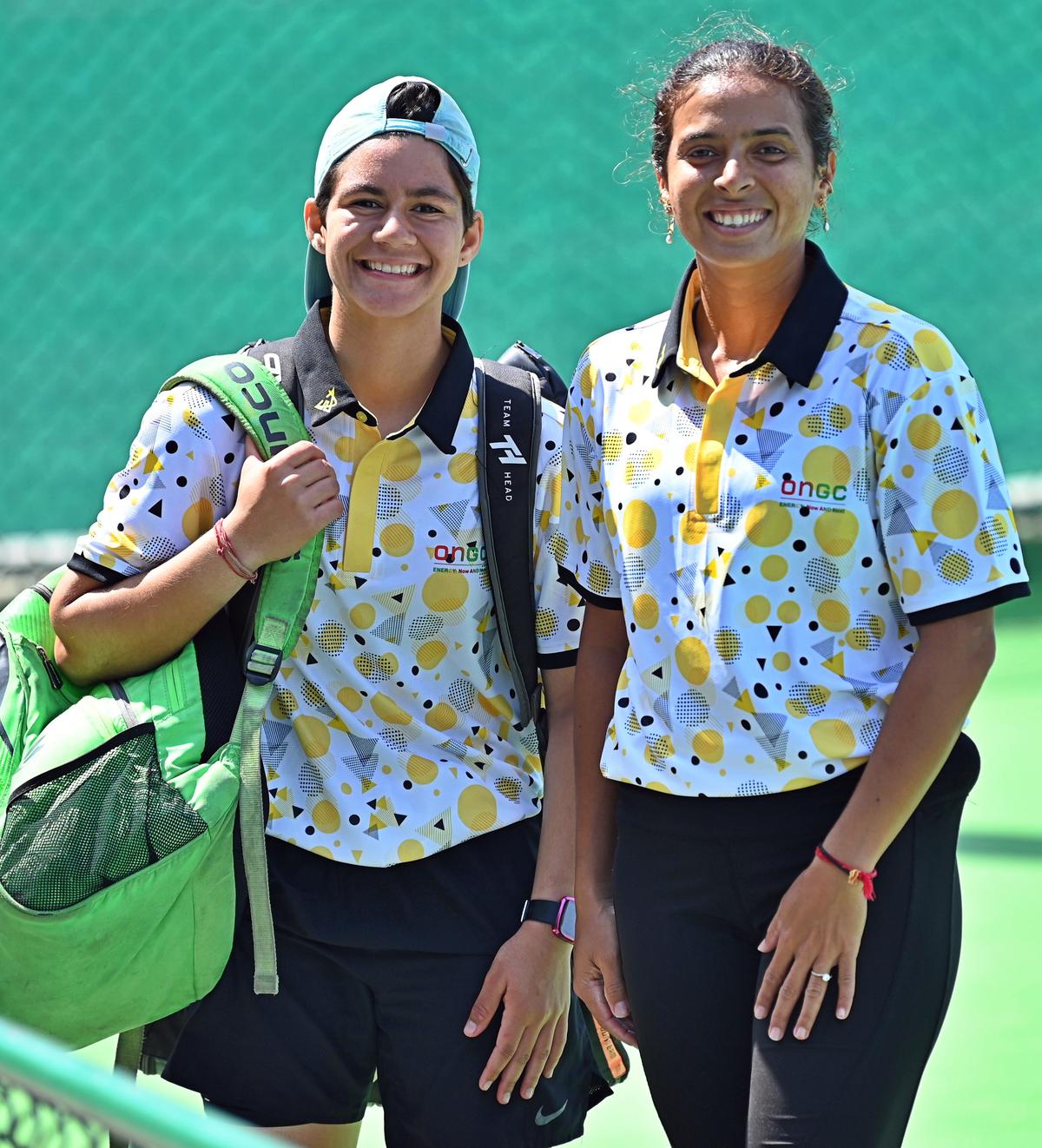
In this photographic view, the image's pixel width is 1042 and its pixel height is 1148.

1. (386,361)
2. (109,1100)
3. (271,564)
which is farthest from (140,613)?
(109,1100)

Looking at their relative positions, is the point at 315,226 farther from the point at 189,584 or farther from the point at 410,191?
the point at 189,584

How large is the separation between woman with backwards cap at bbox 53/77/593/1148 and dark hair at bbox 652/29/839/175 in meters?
0.36

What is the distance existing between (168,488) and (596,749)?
627 millimetres

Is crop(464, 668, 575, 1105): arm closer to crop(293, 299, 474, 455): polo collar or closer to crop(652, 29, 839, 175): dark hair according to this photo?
crop(293, 299, 474, 455): polo collar

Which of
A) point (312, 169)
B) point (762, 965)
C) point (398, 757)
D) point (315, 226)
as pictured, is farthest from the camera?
point (312, 169)

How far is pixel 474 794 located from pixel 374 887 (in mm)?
182

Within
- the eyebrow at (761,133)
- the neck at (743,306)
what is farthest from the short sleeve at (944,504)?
the eyebrow at (761,133)

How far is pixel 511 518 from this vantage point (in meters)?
2.43

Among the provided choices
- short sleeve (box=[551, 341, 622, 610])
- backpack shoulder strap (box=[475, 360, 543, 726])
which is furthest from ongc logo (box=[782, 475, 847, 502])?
backpack shoulder strap (box=[475, 360, 543, 726])

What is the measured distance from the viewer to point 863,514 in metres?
2.03

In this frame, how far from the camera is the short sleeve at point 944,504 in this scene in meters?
1.98

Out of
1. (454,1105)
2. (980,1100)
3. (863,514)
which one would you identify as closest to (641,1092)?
(980,1100)

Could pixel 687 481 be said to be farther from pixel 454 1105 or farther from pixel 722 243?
pixel 454 1105

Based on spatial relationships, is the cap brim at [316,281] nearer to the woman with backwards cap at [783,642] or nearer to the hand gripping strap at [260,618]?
the hand gripping strap at [260,618]
